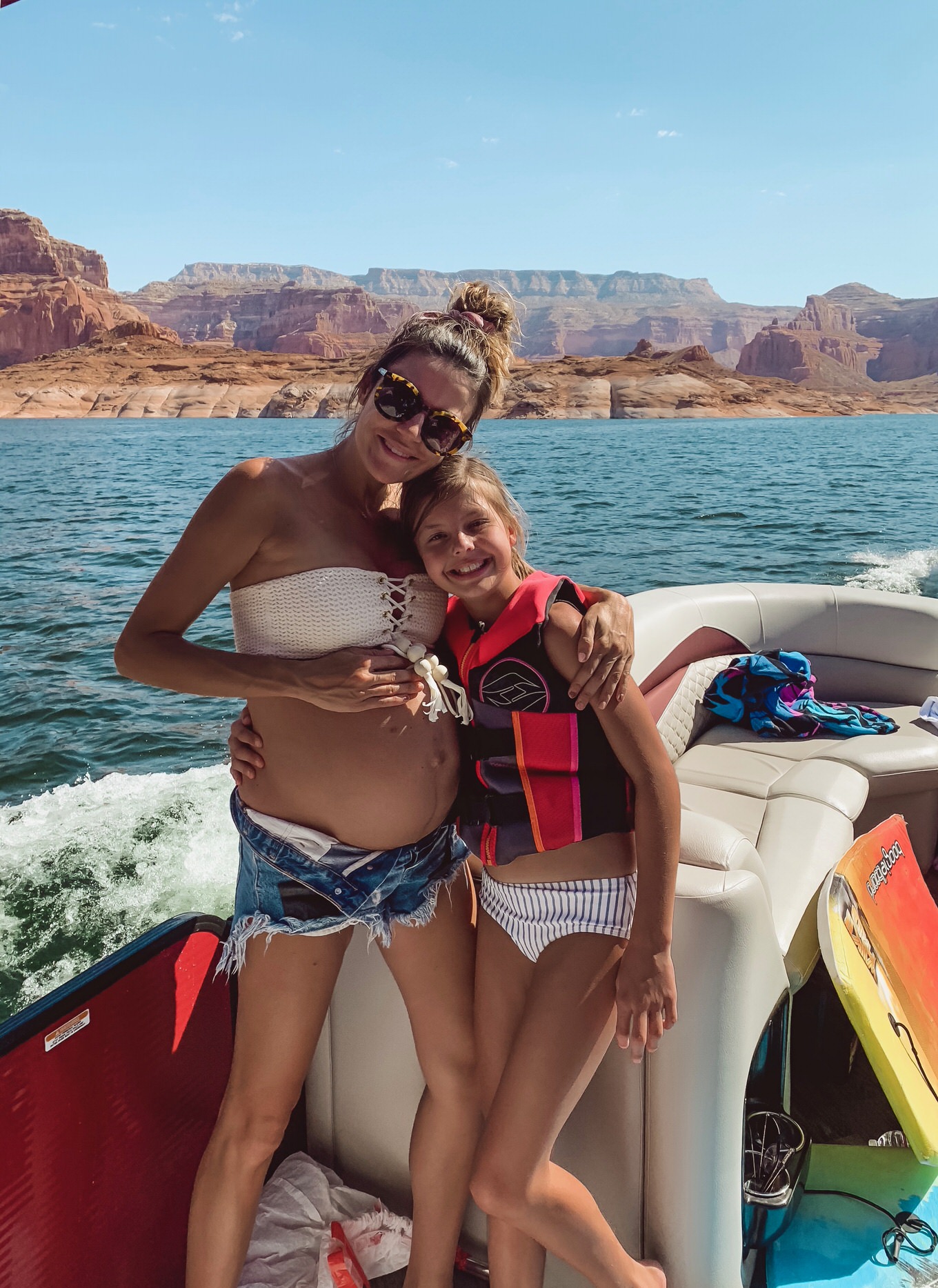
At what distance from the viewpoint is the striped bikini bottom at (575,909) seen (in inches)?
62.2

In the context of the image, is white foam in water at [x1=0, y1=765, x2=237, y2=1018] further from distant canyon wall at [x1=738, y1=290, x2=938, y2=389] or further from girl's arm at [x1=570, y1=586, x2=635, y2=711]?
distant canyon wall at [x1=738, y1=290, x2=938, y2=389]

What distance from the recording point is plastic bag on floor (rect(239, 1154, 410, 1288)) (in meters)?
1.90

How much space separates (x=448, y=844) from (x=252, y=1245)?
100cm

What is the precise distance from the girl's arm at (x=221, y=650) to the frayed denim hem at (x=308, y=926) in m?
0.37

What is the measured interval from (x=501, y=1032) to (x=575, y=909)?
0.88 ft

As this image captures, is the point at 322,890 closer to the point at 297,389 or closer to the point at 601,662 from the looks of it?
the point at 601,662

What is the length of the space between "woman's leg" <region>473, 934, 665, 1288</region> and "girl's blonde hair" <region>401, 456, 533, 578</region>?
731 millimetres

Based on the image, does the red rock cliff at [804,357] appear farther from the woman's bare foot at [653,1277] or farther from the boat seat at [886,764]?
the woman's bare foot at [653,1277]

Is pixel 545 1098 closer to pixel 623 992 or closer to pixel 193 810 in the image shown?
pixel 623 992

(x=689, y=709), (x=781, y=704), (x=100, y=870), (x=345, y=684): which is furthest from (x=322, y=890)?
(x=100, y=870)

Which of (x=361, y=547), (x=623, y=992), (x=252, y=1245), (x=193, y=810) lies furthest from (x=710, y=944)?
(x=193, y=810)

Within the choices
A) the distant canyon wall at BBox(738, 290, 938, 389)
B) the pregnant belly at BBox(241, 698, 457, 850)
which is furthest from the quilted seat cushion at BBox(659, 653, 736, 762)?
the distant canyon wall at BBox(738, 290, 938, 389)

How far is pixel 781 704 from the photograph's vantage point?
4.05m

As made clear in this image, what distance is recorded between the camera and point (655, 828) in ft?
4.95
